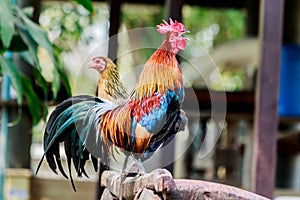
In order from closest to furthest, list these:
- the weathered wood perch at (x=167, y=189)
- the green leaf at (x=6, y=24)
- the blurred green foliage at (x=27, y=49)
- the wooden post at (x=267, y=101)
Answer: the weathered wood perch at (x=167, y=189), the green leaf at (x=6, y=24), the blurred green foliage at (x=27, y=49), the wooden post at (x=267, y=101)

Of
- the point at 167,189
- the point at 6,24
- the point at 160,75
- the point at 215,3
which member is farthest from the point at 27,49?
the point at 215,3

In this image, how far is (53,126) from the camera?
1.16 meters

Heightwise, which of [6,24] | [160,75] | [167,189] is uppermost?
[6,24]

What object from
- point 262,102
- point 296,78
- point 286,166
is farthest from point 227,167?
point 262,102

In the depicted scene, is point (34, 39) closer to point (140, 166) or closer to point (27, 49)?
point (27, 49)

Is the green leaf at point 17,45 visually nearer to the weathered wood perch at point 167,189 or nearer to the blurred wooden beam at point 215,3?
the weathered wood perch at point 167,189

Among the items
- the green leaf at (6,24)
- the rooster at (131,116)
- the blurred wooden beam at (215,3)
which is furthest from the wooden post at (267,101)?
the blurred wooden beam at (215,3)

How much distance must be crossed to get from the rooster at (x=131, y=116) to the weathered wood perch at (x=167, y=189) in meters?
0.06

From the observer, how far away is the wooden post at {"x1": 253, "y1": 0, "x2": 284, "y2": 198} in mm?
2543

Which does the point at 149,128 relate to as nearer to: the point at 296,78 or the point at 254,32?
the point at 296,78

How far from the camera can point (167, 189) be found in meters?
0.96

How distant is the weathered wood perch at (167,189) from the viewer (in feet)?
Answer: 3.18

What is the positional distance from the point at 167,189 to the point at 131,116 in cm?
17

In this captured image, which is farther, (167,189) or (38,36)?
(38,36)
